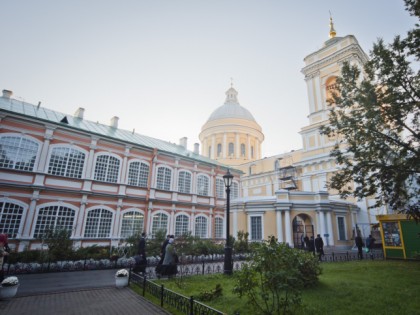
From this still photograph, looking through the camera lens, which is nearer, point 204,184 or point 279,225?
point 279,225

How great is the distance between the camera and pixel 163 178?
83.6ft

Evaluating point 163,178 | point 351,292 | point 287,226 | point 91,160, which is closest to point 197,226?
point 163,178

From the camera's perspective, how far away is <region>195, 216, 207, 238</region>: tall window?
27.2m

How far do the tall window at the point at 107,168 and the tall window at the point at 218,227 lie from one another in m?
13.3

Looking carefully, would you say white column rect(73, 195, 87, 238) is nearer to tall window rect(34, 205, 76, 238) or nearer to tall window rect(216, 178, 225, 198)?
tall window rect(34, 205, 76, 238)

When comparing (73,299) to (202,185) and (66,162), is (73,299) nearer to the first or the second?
(66,162)

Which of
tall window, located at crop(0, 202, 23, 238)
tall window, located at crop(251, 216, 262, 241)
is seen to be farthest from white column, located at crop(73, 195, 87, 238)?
tall window, located at crop(251, 216, 262, 241)

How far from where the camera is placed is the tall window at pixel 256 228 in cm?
2286

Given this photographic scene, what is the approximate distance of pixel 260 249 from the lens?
593cm

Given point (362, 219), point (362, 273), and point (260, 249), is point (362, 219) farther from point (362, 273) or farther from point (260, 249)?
point (260, 249)

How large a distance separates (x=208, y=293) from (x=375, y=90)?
34.5 feet

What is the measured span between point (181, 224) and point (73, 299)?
18116 millimetres

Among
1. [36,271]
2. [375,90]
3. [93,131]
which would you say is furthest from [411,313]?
[93,131]

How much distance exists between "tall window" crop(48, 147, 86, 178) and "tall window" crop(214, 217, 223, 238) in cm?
1619
